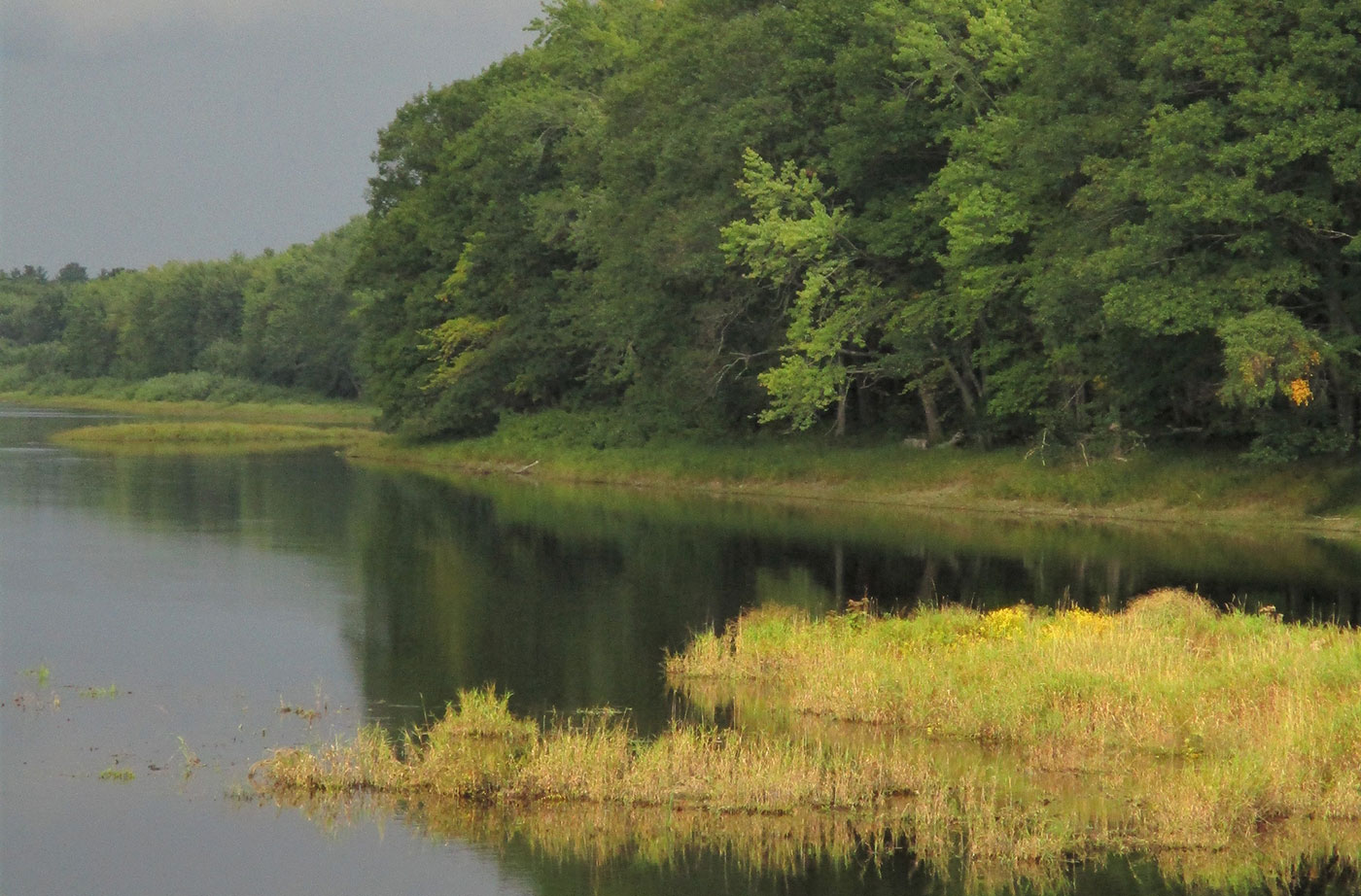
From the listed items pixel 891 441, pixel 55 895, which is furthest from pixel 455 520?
pixel 55 895

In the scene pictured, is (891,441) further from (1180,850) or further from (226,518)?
(1180,850)

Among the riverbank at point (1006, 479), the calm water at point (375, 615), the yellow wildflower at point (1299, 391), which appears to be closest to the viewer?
the calm water at point (375, 615)

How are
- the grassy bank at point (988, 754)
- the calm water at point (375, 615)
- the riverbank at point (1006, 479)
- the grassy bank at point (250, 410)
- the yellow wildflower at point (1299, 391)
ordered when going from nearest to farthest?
1. the calm water at point (375, 615)
2. the grassy bank at point (988, 754)
3. the yellow wildflower at point (1299, 391)
4. the riverbank at point (1006, 479)
5. the grassy bank at point (250, 410)

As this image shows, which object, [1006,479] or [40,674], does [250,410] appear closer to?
[1006,479]

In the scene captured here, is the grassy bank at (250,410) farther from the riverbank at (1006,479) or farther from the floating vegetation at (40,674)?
the floating vegetation at (40,674)

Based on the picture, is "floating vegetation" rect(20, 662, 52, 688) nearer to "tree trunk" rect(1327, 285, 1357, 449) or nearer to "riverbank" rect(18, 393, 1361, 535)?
"tree trunk" rect(1327, 285, 1357, 449)

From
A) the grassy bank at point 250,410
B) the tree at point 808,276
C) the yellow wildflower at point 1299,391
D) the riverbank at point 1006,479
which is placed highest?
the tree at point 808,276

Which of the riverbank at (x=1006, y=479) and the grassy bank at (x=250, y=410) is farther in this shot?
the grassy bank at (x=250, y=410)

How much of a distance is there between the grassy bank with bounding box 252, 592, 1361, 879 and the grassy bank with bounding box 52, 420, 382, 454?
52811mm

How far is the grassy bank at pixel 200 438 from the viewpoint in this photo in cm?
6906

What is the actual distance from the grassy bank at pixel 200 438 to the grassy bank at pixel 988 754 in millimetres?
52811

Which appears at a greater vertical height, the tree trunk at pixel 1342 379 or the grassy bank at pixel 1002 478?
the tree trunk at pixel 1342 379

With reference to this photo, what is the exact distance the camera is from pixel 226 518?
130ft

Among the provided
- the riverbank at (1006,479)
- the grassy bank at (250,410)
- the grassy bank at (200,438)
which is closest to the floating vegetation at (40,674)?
the riverbank at (1006,479)
